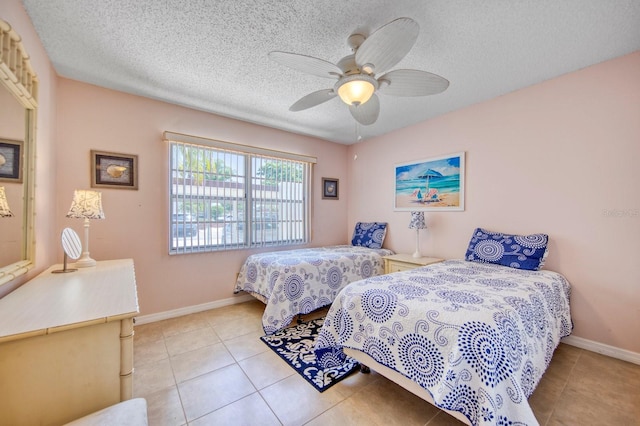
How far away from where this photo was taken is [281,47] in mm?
1911

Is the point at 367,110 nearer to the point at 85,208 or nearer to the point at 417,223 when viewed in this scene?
the point at 417,223

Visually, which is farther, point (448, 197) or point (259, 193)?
point (259, 193)

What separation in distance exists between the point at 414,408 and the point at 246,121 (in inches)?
134

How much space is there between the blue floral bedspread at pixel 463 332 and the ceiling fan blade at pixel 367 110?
52.7 inches

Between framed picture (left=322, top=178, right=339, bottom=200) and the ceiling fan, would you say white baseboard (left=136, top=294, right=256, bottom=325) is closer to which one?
framed picture (left=322, top=178, right=339, bottom=200)

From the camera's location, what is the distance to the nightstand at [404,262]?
2991 millimetres

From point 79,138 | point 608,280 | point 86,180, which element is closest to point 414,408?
point 608,280

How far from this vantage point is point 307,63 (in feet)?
5.11

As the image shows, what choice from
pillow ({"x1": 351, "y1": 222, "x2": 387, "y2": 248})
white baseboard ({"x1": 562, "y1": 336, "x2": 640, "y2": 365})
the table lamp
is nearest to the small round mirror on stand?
the table lamp

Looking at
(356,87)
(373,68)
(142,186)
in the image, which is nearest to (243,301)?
(142,186)

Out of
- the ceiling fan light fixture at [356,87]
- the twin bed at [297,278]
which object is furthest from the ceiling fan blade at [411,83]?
the twin bed at [297,278]

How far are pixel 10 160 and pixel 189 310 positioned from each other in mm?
2144

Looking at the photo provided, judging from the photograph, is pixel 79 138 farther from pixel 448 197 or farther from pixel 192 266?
pixel 448 197

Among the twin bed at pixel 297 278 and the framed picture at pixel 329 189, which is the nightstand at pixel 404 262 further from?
the framed picture at pixel 329 189
